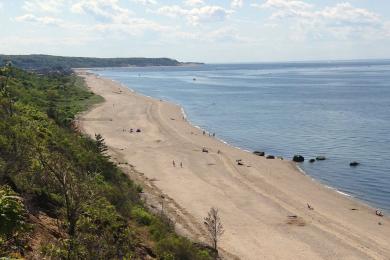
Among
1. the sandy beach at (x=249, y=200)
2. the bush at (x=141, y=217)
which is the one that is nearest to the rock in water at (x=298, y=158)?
the sandy beach at (x=249, y=200)

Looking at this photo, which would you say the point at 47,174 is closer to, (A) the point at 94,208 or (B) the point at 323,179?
(A) the point at 94,208

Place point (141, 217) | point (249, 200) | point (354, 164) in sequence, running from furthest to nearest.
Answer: point (354, 164) < point (249, 200) < point (141, 217)

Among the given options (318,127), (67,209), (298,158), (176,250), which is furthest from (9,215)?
(318,127)

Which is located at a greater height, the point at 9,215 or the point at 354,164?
the point at 9,215

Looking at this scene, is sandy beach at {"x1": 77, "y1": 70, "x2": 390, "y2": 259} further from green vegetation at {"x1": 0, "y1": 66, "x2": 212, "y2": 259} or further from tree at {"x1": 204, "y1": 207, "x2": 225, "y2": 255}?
green vegetation at {"x1": 0, "y1": 66, "x2": 212, "y2": 259}

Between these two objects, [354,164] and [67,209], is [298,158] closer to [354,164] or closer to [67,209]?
[354,164]

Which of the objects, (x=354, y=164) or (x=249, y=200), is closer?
(x=249, y=200)

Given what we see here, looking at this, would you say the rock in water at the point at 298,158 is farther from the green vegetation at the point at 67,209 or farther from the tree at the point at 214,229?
the green vegetation at the point at 67,209

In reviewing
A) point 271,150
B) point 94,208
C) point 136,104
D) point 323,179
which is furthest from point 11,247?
point 136,104

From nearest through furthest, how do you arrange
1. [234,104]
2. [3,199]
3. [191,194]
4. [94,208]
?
[3,199] < [94,208] < [191,194] < [234,104]
